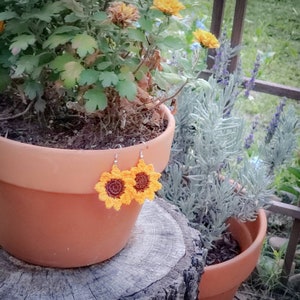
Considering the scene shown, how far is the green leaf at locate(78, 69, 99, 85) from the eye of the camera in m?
1.06

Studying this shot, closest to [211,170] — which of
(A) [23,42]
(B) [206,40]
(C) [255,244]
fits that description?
(C) [255,244]

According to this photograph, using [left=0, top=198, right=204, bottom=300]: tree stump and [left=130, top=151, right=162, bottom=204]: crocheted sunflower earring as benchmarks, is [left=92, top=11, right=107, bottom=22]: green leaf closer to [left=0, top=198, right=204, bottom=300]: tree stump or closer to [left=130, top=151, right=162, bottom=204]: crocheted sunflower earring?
[left=130, top=151, right=162, bottom=204]: crocheted sunflower earring

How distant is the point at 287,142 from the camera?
188cm

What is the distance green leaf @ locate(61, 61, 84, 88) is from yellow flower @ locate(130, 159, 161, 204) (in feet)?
0.66

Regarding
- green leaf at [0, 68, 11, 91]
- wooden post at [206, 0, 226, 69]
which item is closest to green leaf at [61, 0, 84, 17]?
green leaf at [0, 68, 11, 91]

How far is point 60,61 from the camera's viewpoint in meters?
1.10

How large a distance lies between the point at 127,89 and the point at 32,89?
21cm

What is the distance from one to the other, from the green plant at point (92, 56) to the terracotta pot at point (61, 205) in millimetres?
103

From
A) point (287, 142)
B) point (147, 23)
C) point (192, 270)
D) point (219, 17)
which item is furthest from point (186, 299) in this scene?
point (219, 17)

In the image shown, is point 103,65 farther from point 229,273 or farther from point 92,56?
point 229,273

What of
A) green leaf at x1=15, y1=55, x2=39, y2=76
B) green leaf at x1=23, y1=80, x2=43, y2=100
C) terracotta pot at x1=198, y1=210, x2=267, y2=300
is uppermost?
green leaf at x1=15, y1=55, x2=39, y2=76

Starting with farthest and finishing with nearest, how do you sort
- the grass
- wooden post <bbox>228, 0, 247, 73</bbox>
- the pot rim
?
1. the grass
2. wooden post <bbox>228, 0, 247, 73</bbox>
3. the pot rim

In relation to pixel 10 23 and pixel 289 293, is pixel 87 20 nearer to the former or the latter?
pixel 10 23

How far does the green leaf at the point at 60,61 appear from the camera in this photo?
1093 mm
